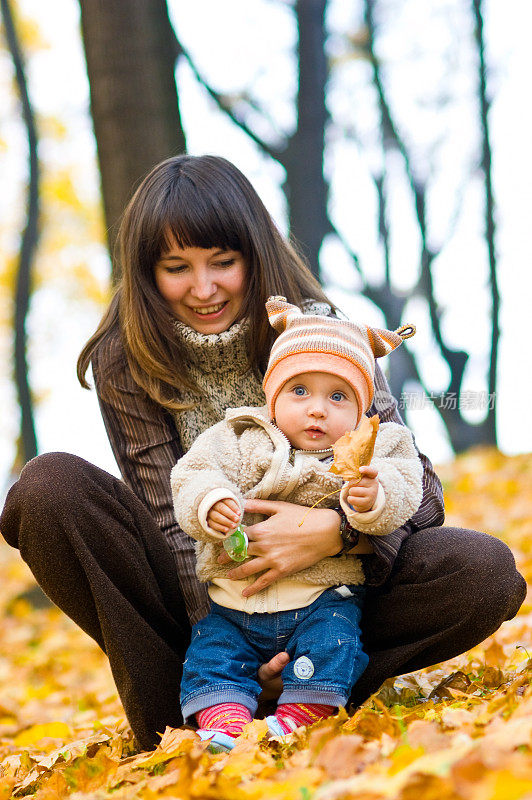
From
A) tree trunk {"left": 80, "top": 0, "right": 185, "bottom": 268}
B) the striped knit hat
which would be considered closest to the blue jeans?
the striped knit hat

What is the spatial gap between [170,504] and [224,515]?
633 mm

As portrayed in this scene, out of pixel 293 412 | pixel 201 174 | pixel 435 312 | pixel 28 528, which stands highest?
pixel 201 174

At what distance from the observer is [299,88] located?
8461mm

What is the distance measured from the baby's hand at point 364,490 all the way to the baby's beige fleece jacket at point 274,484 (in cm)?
8

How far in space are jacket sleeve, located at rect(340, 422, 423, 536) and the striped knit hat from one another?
0.12m

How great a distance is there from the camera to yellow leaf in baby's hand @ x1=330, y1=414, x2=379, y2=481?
2.07 m

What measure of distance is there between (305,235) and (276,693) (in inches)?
247

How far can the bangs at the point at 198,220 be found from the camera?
8.79 feet

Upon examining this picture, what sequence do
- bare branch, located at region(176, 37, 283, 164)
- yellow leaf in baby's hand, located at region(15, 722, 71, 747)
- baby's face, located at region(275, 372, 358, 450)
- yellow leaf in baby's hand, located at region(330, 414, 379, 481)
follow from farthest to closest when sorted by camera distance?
bare branch, located at region(176, 37, 283, 164), yellow leaf in baby's hand, located at region(15, 722, 71, 747), baby's face, located at region(275, 372, 358, 450), yellow leaf in baby's hand, located at region(330, 414, 379, 481)

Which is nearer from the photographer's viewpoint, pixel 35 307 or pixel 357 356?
pixel 357 356

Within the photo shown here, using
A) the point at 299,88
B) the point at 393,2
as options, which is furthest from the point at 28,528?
the point at 393,2

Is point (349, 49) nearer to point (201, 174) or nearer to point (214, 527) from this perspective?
point (201, 174)

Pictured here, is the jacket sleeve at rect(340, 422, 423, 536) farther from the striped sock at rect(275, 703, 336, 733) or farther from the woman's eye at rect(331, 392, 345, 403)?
the striped sock at rect(275, 703, 336, 733)

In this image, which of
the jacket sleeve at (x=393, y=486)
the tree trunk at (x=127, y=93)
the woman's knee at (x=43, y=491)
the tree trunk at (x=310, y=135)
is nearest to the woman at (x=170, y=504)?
the woman's knee at (x=43, y=491)
